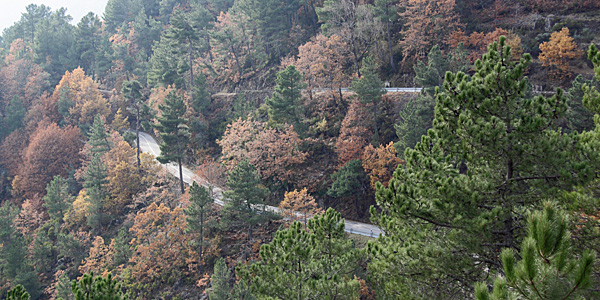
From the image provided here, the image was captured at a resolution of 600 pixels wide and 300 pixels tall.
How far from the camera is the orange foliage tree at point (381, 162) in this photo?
27734mm

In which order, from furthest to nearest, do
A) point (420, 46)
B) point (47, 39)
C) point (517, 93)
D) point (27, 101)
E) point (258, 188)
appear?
point (47, 39) < point (27, 101) < point (420, 46) < point (258, 188) < point (517, 93)

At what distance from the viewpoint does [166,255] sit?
2766cm

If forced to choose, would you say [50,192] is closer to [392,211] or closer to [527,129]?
[392,211]

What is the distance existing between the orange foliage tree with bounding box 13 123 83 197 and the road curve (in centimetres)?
885

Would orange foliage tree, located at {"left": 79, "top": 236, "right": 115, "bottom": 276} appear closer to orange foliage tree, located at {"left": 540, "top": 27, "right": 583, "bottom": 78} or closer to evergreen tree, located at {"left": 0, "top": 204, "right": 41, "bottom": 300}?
evergreen tree, located at {"left": 0, "top": 204, "right": 41, "bottom": 300}

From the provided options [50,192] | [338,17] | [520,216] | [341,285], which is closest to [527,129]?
[520,216]

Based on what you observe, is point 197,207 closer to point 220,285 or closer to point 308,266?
point 220,285

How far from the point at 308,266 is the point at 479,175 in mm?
5706

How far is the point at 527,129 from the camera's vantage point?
23.7 ft

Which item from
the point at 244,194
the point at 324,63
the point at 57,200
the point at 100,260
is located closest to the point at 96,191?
the point at 57,200

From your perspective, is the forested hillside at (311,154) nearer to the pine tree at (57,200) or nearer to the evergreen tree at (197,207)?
the evergreen tree at (197,207)

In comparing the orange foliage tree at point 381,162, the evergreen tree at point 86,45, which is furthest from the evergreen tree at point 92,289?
the evergreen tree at point 86,45

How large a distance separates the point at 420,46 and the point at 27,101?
61.0 metres

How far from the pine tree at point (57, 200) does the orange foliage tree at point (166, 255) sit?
15.3m
